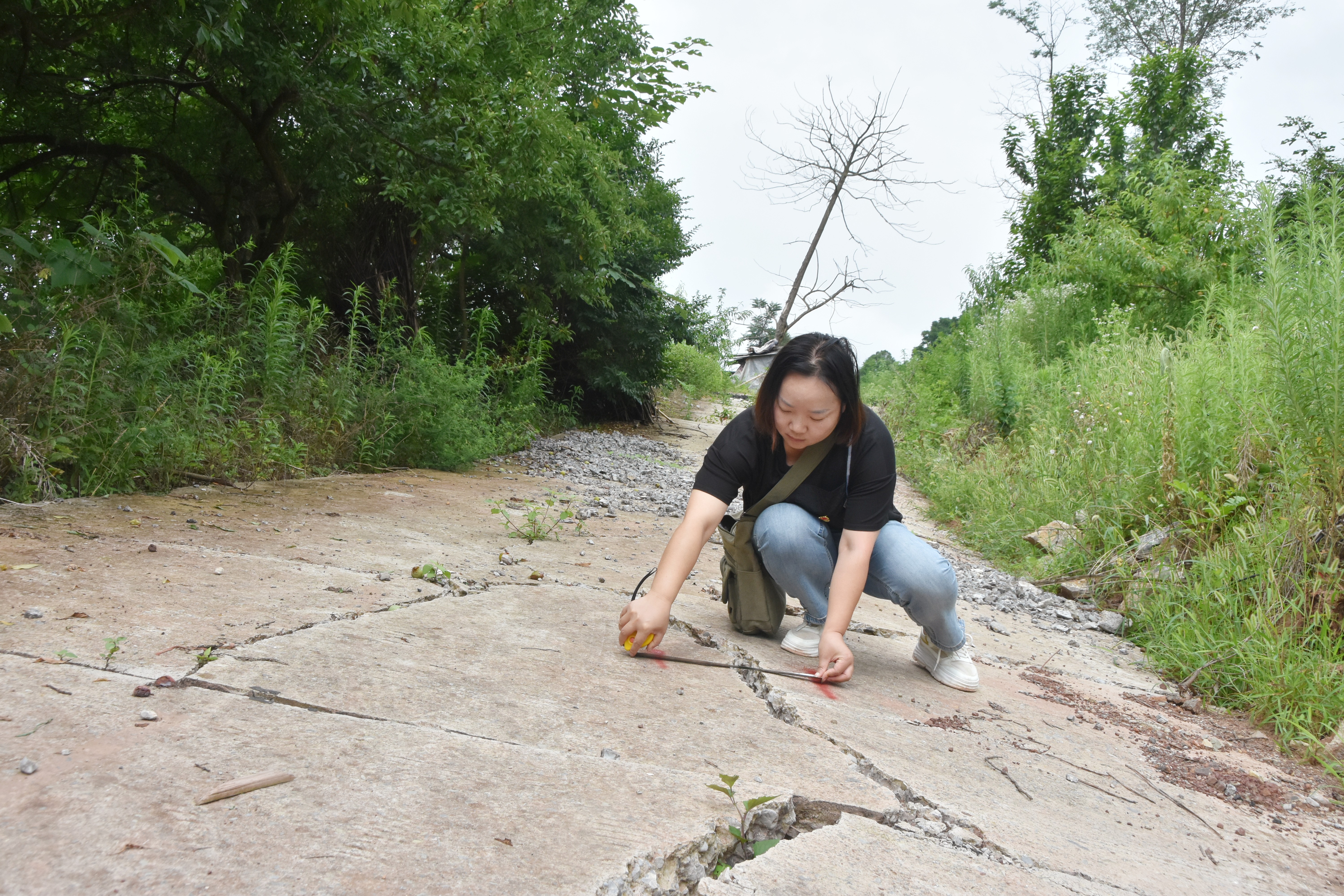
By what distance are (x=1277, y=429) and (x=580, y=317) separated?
1000cm

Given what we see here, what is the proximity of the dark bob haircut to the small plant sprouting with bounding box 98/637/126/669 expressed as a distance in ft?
5.43

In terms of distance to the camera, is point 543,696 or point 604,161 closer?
point 543,696

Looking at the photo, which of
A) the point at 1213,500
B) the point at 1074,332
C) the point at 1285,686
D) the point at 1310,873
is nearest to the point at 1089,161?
the point at 1074,332

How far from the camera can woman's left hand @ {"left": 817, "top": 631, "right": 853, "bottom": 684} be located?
7.68 ft

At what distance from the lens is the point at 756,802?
1.49 meters

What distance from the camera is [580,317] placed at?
12.7 metres

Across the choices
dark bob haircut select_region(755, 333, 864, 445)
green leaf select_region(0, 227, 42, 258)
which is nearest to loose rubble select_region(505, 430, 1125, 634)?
dark bob haircut select_region(755, 333, 864, 445)

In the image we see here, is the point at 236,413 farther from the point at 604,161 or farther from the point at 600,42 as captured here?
the point at 600,42

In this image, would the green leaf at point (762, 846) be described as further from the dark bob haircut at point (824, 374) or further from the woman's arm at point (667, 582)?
the dark bob haircut at point (824, 374)

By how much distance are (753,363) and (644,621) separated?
2145 centimetres

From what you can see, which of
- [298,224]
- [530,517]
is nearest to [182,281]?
[530,517]

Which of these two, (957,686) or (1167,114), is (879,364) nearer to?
(1167,114)

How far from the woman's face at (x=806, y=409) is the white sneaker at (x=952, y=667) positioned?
2.62ft

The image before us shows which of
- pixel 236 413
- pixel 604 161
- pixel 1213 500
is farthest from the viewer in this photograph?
pixel 604 161
